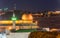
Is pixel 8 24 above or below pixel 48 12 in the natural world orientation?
below

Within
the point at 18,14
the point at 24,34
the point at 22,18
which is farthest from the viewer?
the point at 22,18

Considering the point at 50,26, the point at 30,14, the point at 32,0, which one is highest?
the point at 32,0

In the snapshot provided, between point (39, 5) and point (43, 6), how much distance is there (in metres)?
0.13

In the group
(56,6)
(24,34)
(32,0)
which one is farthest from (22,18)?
(24,34)

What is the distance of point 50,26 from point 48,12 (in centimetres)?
43

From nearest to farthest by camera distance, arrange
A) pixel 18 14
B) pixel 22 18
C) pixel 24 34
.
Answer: pixel 24 34 → pixel 18 14 → pixel 22 18

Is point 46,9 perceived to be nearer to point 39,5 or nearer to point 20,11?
point 39,5

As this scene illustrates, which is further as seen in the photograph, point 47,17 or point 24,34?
point 47,17

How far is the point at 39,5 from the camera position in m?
4.77

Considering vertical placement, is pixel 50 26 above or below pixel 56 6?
below

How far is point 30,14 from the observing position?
15.5ft

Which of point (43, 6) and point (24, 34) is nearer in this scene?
point (24, 34)

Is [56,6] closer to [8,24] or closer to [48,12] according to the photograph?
[48,12]

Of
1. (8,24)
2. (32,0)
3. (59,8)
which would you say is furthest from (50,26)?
(8,24)
